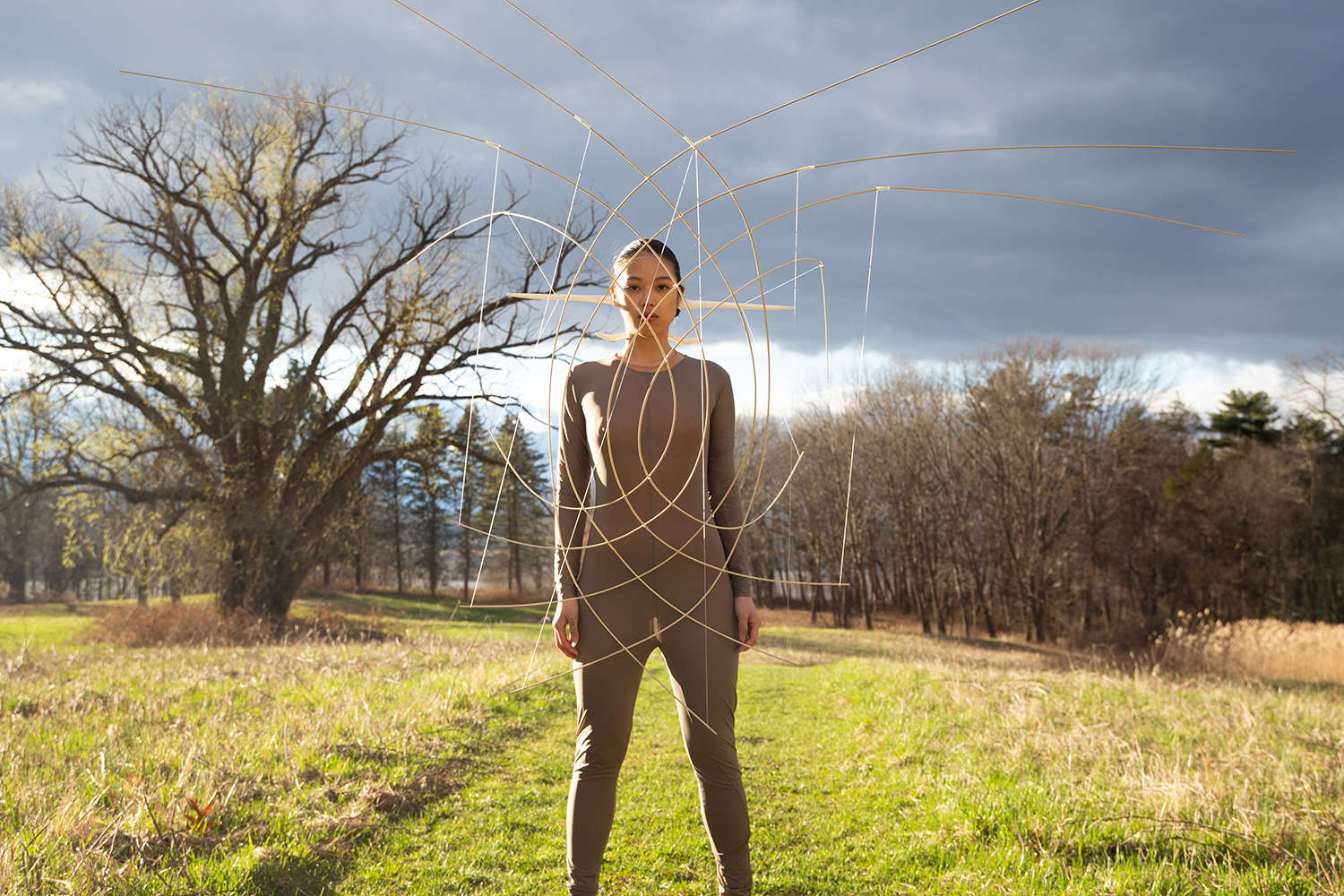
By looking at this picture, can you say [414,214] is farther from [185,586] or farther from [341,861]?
[341,861]

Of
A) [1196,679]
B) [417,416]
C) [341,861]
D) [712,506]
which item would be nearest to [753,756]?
[341,861]

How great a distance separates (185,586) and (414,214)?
10.0m

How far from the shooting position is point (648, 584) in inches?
87.3

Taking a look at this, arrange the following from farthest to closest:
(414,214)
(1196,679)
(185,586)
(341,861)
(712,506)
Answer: (414,214) → (185,586) → (1196,679) → (341,861) → (712,506)

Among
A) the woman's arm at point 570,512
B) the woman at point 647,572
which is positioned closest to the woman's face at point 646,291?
the woman at point 647,572

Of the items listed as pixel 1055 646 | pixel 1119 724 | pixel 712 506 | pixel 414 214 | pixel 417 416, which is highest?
pixel 414 214

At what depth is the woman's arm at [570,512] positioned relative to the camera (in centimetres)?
224

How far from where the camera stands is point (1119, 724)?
5.62 meters

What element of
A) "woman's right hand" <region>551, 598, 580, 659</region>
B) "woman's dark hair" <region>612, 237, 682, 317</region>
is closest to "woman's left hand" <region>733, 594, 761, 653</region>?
"woman's right hand" <region>551, 598, 580, 659</region>

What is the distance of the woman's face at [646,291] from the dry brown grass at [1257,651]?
1531 cm

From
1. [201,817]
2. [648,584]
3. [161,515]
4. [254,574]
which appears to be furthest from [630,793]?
[161,515]

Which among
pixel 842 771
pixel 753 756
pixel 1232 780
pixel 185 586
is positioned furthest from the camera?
pixel 185 586

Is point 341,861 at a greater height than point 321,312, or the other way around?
point 321,312

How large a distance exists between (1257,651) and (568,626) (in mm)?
17336
